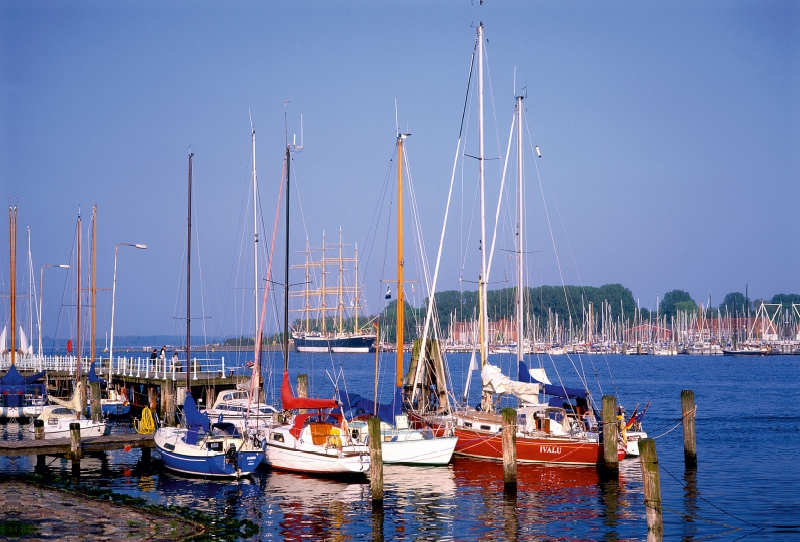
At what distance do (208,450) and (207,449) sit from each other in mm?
62

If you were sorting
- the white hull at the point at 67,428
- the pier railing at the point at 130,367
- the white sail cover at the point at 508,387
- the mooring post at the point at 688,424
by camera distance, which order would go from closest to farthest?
the mooring post at the point at 688,424
the white sail cover at the point at 508,387
the white hull at the point at 67,428
the pier railing at the point at 130,367

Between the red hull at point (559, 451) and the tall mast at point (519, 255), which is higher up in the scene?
the tall mast at point (519, 255)

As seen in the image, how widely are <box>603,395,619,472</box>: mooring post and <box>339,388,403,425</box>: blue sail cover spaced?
318 inches

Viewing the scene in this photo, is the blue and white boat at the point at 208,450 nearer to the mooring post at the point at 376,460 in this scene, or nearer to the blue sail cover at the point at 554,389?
the mooring post at the point at 376,460

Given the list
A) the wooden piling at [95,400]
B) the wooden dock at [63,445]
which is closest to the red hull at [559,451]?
the wooden dock at [63,445]

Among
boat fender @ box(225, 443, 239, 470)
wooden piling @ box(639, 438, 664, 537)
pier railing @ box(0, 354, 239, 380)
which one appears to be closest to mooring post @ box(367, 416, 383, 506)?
boat fender @ box(225, 443, 239, 470)

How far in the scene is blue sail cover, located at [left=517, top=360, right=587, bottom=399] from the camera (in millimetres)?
35312

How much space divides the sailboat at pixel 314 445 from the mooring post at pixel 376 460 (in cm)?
401

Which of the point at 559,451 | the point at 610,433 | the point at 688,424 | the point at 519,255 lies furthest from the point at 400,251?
the point at 688,424

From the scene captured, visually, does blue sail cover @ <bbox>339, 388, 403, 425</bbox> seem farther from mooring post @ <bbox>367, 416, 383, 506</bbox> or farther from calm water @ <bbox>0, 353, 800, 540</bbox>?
mooring post @ <bbox>367, 416, 383, 506</bbox>

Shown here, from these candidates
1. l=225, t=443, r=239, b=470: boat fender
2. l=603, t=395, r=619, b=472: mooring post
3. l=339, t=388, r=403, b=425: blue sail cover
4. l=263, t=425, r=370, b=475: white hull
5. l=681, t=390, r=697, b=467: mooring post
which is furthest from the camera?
l=339, t=388, r=403, b=425: blue sail cover

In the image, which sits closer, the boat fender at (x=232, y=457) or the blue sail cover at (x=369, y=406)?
the boat fender at (x=232, y=457)

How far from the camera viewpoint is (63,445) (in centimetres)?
3444

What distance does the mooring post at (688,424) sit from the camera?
3459 centimetres
